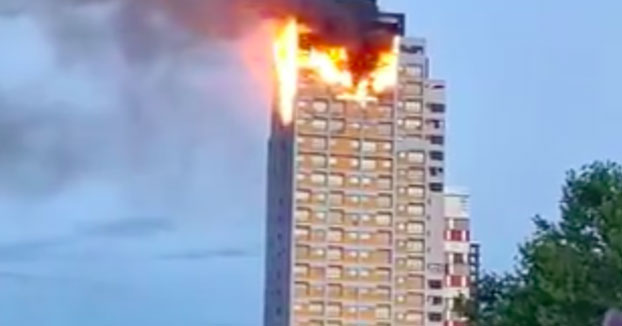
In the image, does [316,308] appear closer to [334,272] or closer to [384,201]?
[334,272]

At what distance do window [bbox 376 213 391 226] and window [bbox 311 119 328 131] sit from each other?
14606mm

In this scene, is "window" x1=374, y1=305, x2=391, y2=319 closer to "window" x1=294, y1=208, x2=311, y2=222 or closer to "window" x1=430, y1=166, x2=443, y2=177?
"window" x1=430, y1=166, x2=443, y2=177

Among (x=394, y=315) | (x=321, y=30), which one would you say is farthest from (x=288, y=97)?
(x=394, y=315)

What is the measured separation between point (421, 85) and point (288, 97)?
34.7 m

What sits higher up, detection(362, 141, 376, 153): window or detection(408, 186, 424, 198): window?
detection(362, 141, 376, 153): window

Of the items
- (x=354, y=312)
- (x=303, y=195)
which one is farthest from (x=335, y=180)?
(x=303, y=195)

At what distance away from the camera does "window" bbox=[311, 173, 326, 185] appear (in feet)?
232

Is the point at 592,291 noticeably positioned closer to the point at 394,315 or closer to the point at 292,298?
the point at 292,298

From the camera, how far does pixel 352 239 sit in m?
77.7

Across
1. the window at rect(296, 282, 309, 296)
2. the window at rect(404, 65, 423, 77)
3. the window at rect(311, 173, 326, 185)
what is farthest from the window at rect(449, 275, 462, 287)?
the window at rect(296, 282, 309, 296)

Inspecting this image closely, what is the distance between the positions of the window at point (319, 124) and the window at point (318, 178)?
12.7 feet

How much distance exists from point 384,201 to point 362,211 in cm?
291

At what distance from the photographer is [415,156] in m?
86.5

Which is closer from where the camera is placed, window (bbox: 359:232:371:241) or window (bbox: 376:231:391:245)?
window (bbox: 359:232:371:241)
